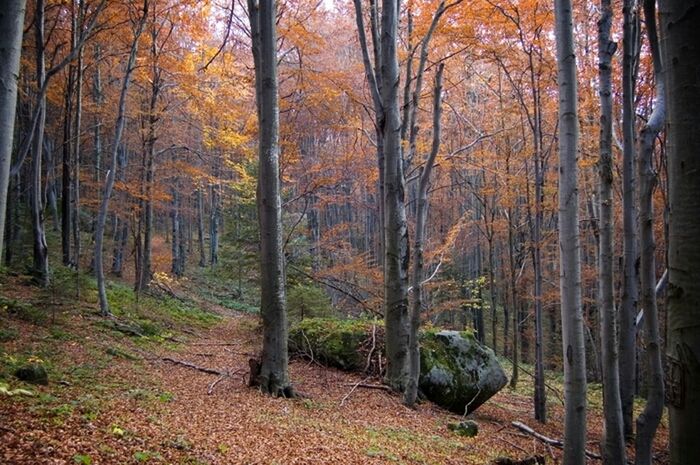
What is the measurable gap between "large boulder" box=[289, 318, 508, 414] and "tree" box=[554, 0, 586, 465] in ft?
14.8

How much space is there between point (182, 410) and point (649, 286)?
5.37m

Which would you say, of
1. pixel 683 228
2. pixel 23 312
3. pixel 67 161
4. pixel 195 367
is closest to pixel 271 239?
pixel 195 367

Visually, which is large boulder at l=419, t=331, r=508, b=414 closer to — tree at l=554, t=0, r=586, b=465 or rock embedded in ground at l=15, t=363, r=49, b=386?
tree at l=554, t=0, r=586, b=465

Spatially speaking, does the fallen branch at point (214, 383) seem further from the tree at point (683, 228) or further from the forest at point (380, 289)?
the tree at point (683, 228)

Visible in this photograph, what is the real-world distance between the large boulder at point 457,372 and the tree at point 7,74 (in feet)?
24.4

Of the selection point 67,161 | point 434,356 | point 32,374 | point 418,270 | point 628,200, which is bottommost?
point 434,356

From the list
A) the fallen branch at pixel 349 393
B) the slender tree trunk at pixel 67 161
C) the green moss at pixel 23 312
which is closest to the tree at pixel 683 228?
the fallen branch at pixel 349 393

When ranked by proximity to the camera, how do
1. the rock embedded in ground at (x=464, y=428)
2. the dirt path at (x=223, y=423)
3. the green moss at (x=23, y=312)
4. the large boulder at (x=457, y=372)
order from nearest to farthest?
the dirt path at (x=223, y=423) < the rock embedded in ground at (x=464, y=428) < the green moss at (x=23, y=312) < the large boulder at (x=457, y=372)

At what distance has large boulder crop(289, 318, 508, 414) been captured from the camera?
855 centimetres

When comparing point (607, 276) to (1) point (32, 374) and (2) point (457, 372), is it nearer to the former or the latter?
(2) point (457, 372)

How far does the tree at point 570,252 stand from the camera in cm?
407

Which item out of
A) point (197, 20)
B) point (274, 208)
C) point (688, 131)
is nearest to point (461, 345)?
point (274, 208)

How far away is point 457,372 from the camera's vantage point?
873 centimetres

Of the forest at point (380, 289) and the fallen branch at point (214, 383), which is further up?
the forest at point (380, 289)
